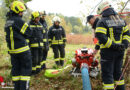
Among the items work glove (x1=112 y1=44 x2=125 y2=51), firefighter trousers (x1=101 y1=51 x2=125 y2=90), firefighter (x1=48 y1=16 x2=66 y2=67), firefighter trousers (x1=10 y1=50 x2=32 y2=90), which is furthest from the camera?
firefighter (x1=48 y1=16 x2=66 y2=67)

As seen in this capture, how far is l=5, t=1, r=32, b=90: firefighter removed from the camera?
311 centimetres

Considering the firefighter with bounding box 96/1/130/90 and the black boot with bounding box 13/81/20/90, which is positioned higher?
the firefighter with bounding box 96/1/130/90

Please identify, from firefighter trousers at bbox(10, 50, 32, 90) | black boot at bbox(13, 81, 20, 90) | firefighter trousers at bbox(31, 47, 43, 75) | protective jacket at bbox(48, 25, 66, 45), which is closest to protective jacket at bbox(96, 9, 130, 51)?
firefighter trousers at bbox(10, 50, 32, 90)

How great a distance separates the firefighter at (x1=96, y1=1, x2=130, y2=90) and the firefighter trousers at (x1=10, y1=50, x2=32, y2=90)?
1.73 metres

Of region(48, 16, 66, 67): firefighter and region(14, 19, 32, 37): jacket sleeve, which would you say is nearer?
region(14, 19, 32, 37): jacket sleeve

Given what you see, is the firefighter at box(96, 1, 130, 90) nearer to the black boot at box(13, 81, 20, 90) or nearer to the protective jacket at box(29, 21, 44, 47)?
the black boot at box(13, 81, 20, 90)

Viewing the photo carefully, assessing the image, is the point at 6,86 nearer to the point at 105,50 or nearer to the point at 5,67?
the point at 5,67

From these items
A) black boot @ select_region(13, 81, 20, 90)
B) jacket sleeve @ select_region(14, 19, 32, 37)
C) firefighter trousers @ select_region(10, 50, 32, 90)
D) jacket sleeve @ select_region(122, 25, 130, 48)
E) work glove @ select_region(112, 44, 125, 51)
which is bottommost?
black boot @ select_region(13, 81, 20, 90)

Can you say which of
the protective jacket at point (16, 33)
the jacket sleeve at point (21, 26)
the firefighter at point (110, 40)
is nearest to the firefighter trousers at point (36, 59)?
the protective jacket at point (16, 33)

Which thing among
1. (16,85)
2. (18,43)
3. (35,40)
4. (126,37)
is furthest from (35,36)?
(126,37)

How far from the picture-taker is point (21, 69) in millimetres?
3330

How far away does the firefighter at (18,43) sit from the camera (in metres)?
3.11

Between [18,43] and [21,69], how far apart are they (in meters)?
0.64

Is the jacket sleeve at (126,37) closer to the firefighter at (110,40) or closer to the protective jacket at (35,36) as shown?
the firefighter at (110,40)
